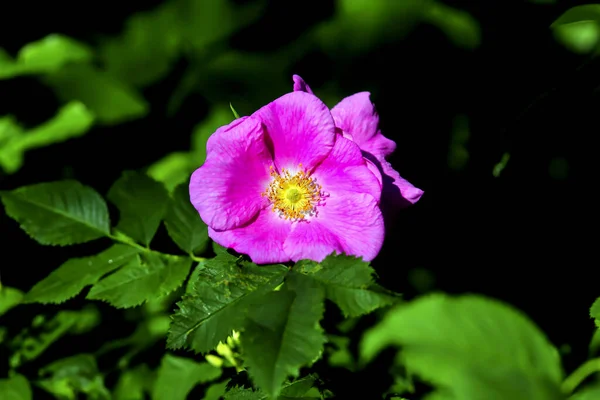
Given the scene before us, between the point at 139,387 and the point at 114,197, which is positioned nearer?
the point at 114,197

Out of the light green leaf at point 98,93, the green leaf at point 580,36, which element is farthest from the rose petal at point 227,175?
the light green leaf at point 98,93

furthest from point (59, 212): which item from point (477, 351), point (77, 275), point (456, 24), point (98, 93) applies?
point (456, 24)

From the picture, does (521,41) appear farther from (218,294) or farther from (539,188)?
(218,294)

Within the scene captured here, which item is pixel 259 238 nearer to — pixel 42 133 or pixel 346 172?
pixel 346 172

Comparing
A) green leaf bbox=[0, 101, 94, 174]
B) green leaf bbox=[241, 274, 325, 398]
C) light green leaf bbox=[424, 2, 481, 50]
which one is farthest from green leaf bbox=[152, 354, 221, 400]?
light green leaf bbox=[424, 2, 481, 50]

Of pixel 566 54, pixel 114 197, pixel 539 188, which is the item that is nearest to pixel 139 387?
pixel 114 197

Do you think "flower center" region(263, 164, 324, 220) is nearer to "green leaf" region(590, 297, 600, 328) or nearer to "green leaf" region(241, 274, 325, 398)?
"green leaf" region(241, 274, 325, 398)
